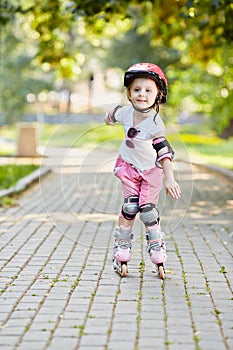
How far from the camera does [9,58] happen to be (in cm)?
4081

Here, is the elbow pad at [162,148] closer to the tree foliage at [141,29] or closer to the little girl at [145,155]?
the little girl at [145,155]

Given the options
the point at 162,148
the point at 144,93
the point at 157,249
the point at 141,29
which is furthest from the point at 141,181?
the point at 141,29

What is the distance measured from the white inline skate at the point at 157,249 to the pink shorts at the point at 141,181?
26cm

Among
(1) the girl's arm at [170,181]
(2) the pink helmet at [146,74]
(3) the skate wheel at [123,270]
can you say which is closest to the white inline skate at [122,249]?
(3) the skate wheel at [123,270]

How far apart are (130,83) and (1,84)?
3625 cm

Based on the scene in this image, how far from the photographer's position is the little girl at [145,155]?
21.0ft

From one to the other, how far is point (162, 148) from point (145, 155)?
0.16 meters

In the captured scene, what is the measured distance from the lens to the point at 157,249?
257 inches

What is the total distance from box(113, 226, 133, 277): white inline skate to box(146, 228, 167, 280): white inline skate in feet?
0.58

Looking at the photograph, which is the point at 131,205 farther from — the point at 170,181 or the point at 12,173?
the point at 12,173

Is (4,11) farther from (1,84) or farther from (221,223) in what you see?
(1,84)

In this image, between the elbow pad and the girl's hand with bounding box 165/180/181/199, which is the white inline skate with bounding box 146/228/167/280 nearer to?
the girl's hand with bounding box 165/180/181/199

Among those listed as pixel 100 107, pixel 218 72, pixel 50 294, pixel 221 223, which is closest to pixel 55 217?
pixel 221 223

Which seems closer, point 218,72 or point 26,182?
point 26,182
